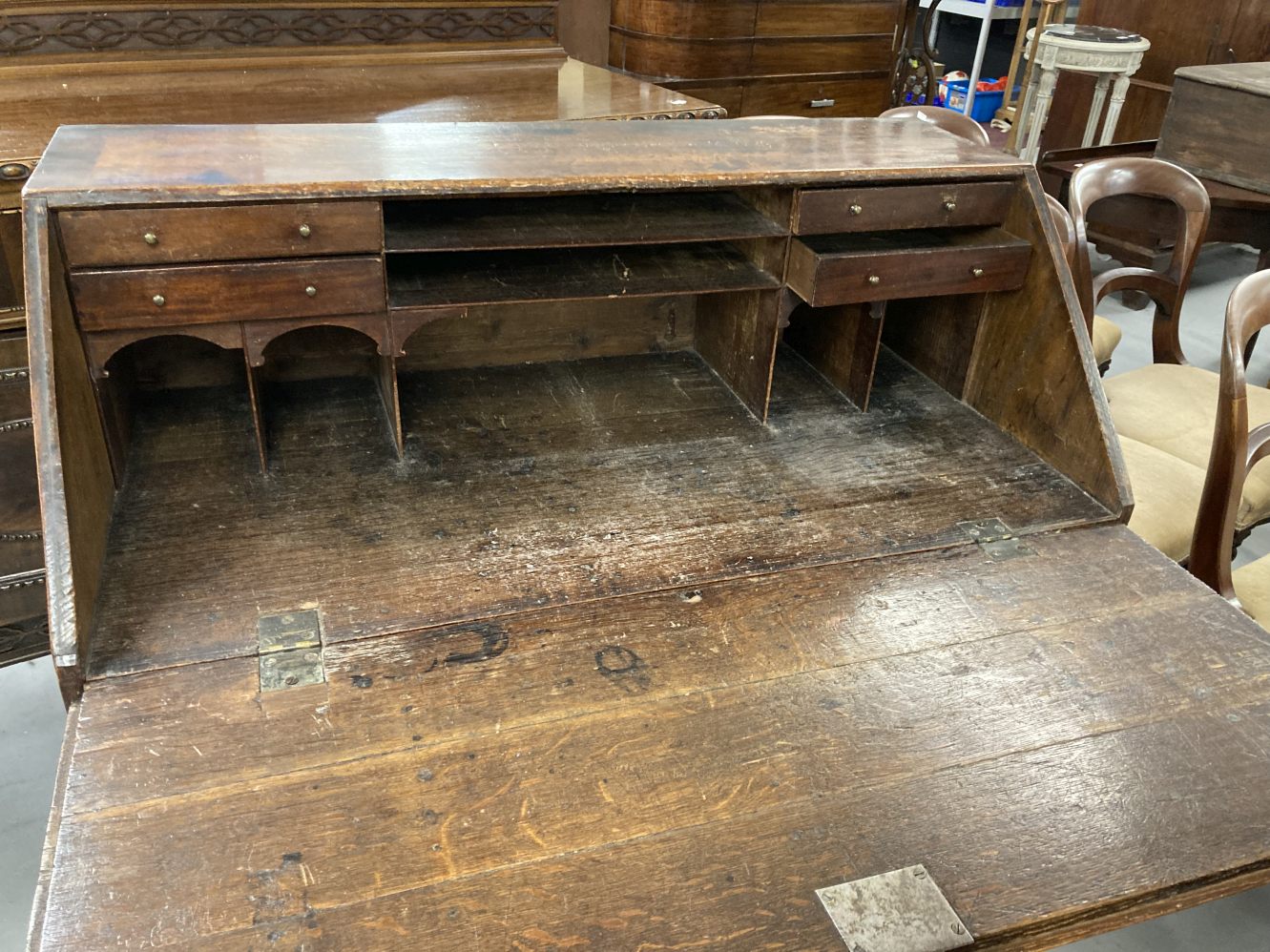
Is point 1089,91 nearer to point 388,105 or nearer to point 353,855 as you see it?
point 388,105

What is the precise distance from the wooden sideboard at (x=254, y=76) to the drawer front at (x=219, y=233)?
1003 mm

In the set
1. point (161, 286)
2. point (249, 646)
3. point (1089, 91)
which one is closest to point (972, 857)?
point (249, 646)

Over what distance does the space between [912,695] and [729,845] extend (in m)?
0.33

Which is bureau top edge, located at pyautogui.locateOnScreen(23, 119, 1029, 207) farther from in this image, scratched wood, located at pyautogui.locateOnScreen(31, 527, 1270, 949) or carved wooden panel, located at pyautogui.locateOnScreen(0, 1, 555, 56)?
carved wooden panel, located at pyautogui.locateOnScreen(0, 1, 555, 56)

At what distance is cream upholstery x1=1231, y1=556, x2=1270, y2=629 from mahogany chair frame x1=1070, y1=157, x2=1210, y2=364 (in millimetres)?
768

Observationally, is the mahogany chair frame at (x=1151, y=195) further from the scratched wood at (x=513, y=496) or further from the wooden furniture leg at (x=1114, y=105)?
the wooden furniture leg at (x=1114, y=105)

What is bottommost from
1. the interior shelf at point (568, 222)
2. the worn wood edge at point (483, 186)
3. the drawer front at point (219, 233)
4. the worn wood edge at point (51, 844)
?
the worn wood edge at point (51, 844)

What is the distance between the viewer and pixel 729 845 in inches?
37.8

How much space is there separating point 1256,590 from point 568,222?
129 centimetres

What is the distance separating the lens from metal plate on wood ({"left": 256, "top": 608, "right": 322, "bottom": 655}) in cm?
118

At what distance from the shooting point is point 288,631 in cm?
121

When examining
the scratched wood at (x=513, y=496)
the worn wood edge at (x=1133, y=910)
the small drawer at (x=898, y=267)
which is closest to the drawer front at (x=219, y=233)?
the scratched wood at (x=513, y=496)

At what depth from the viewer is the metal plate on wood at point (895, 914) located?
2.89 feet

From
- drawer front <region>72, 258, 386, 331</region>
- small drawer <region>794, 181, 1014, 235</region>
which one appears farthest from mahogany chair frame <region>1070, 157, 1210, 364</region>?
drawer front <region>72, 258, 386, 331</region>
